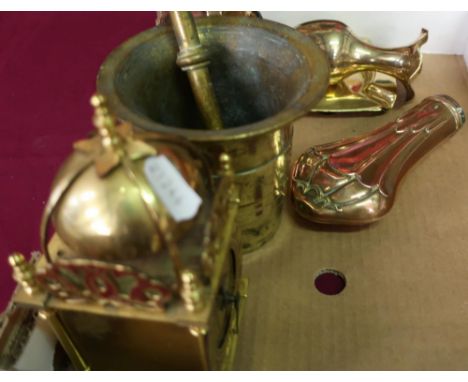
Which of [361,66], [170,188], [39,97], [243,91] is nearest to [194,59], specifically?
[243,91]

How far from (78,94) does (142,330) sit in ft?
3.34

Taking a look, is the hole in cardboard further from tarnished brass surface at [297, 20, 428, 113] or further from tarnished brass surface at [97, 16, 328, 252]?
tarnished brass surface at [297, 20, 428, 113]

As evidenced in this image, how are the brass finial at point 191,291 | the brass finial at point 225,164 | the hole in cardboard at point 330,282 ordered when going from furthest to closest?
the hole in cardboard at point 330,282, the brass finial at point 225,164, the brass finial at point 191,291

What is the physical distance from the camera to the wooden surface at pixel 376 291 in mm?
794

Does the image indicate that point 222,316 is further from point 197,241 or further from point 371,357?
point 371,357

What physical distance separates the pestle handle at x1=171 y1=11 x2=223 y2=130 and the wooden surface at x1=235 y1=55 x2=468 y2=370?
31cm

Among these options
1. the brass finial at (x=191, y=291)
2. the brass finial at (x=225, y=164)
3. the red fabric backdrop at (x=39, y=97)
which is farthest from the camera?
the red fabric backdrop at (x=39, y=97)

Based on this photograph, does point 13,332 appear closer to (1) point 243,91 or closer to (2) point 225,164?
(2) point 225,164

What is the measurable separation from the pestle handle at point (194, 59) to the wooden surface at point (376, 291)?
31cm

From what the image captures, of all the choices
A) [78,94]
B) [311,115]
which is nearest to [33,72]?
[78,94]

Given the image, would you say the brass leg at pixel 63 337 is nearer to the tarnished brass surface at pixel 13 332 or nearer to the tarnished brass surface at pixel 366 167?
the tarnished brass surface at pixel 13 332

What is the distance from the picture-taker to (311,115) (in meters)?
1.27

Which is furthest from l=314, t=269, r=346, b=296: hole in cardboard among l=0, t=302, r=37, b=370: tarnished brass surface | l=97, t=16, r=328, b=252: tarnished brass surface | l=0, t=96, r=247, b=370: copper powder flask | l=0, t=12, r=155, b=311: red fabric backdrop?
l=0, t=12, r=155, b=311: red fabric backdrop

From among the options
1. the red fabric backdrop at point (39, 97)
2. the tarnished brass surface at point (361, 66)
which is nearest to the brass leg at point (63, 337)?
the red fabric backdrop at point (39, 97)
